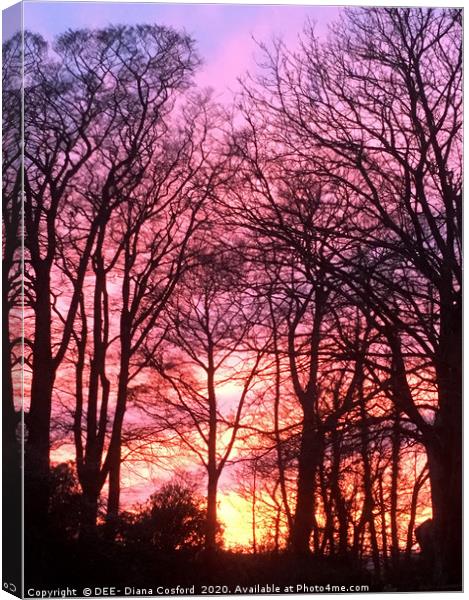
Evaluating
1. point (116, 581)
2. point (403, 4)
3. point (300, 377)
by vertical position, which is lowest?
point (116, 581)

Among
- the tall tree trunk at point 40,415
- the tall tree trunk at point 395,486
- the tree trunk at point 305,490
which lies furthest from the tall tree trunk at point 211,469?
the tall tree trunk at point 395,486

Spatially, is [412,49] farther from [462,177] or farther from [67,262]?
[67,262]

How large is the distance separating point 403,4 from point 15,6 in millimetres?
3886

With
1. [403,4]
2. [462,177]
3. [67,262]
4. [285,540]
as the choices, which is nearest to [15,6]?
[67,262]

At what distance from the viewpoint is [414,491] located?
13.3 metres

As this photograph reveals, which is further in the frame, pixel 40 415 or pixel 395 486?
pixel 395 486

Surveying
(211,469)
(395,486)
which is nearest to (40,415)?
(211,469)

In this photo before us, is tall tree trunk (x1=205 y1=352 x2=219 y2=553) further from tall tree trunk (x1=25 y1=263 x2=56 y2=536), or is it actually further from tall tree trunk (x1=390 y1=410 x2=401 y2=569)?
tall tree trunk (x1=390 y1=410 x2=401 y2=569)

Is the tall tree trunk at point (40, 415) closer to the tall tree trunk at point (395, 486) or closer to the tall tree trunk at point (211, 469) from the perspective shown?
the tall tree trunk at point (211, 469)

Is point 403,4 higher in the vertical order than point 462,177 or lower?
higher

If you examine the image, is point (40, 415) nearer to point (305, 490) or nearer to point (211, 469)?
point (211, 469)

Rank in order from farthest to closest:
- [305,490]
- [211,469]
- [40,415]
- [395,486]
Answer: [395,486]
[305,490]
[211,469]
[40,415]

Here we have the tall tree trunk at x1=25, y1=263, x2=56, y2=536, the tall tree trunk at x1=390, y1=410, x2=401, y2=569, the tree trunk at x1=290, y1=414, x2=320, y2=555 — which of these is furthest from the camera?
the tall tree trunk at x1=390, y1=410, x2=401, y2=569

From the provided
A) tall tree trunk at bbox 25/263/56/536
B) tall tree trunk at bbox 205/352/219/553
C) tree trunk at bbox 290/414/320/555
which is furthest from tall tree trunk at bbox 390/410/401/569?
tall tree trunk at bbox 25/263/56/536
